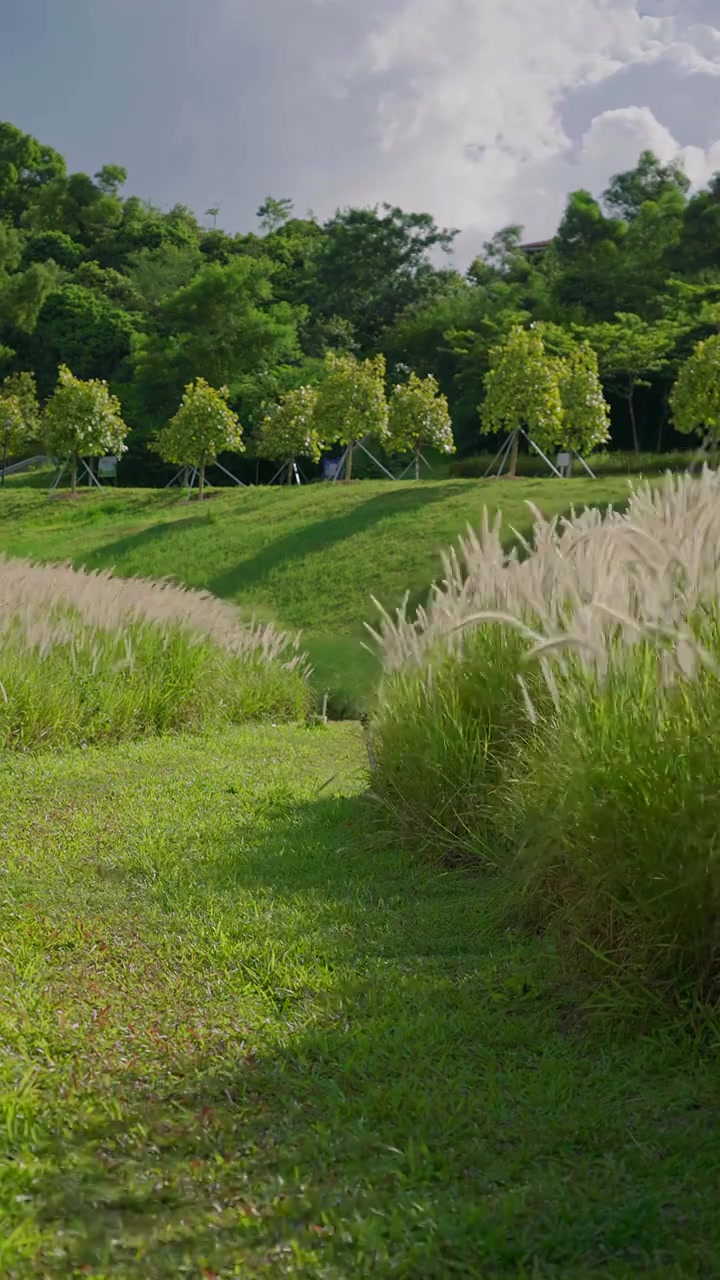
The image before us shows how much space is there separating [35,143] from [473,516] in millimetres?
38765

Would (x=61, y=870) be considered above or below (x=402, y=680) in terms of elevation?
below

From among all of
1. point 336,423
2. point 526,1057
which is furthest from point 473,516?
point 526,1057

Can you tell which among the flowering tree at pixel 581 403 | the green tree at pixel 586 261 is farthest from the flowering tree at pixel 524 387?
the green tree at pixel 586 261

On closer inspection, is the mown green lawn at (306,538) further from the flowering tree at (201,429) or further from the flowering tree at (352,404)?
the flowering tree at (352,404)

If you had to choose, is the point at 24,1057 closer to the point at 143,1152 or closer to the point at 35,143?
the point at 143,1152

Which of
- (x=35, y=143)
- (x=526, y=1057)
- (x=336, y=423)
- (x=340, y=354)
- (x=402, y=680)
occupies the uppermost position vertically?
(x=35, y=143)

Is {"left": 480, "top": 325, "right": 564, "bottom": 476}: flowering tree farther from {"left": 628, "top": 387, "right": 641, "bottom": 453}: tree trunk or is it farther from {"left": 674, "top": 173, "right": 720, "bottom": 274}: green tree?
{"left": 674, "top": 173, "right": 720, "bottom": 274}: green tree

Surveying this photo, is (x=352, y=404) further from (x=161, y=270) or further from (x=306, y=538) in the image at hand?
(x=161, y=270)

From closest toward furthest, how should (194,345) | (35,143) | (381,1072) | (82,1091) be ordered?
(82,1091) < (381,1072) < (194,345) < (35,143)

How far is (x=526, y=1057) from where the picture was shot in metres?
1.89

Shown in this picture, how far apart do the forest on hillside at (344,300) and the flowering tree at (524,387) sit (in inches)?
227

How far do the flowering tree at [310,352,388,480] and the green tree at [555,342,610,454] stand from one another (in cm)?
322

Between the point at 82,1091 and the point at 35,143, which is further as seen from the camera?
the point at 35,143

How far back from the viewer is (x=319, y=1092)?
5.70 feet
